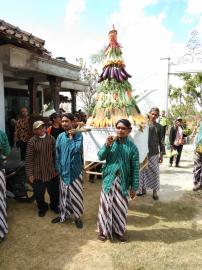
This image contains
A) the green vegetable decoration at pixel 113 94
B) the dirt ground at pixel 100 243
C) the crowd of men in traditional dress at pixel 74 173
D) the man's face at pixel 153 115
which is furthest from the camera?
the man's face at pixel 153 115

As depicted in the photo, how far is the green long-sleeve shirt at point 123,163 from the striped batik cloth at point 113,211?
7 cm

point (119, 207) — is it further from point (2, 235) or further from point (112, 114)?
point (2, 235)

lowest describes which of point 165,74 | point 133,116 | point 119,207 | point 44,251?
point 44,251

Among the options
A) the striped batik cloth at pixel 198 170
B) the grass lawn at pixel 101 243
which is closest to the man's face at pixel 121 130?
the grass lawn at pixel 101 243

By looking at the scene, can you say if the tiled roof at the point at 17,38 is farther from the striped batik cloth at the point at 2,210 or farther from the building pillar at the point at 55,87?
the building pillar at the point at 55,87

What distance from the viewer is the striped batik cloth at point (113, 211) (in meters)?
4.44

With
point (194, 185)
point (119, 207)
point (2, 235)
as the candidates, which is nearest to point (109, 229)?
point (119, 207)

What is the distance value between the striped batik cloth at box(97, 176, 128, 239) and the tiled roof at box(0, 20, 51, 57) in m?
2.84

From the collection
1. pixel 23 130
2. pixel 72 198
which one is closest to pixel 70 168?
pixel 72 198

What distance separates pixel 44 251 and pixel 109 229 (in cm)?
94

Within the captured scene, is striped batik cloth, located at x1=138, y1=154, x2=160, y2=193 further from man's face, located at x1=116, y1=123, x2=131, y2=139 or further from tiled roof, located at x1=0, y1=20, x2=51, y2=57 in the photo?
tiled roof, located at x1=0, y1=20, x2=51, y2=57

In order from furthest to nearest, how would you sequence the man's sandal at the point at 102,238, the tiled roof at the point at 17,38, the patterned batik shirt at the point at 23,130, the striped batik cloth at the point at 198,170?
1. the patterned batik shirt at the point at 23,130
2. the striped batik cloth at the point at 198,170
3. the tiled roof at the point at 17,38
4. the man's sandal at the point at 102,238

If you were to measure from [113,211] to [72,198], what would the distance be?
0.74 metres

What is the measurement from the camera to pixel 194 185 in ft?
24.7
